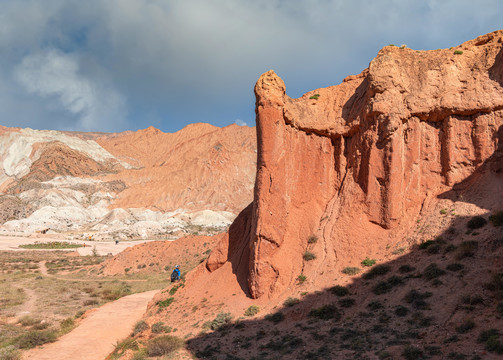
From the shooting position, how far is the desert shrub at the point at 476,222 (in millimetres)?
11906

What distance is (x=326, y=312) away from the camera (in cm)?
1146

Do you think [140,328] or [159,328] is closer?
[159,328]

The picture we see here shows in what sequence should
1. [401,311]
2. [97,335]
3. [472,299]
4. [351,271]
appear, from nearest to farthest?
[472,299]
[401,311]
[351,271]
[97,335]

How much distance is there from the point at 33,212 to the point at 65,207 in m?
6.47

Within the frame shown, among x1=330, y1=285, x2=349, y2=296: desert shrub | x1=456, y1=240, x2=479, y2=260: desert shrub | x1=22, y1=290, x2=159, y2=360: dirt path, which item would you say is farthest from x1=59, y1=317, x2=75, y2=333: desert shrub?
x1=456, y1=240, x2=479, y2=260: desert shrub

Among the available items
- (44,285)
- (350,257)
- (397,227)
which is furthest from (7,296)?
(397,227)

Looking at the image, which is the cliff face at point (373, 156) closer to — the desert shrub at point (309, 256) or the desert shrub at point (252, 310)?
the desert shrub at point (309, 256)

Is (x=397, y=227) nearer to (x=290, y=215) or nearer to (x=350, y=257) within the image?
(x=350, y=257)

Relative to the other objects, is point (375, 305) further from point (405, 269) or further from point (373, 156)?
point (373, 156)

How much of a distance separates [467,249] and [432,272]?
146 cm

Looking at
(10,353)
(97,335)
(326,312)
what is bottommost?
(97,335)

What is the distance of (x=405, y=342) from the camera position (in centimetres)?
851

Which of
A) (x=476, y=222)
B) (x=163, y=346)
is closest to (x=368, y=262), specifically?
(x=476, y=222)

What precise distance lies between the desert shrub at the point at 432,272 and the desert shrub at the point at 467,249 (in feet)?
2.56
